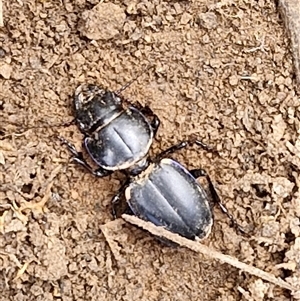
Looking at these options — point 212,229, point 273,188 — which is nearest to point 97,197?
point 212,229

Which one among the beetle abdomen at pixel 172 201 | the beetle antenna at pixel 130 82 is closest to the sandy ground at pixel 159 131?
the beetle antenna at pixel 130 82

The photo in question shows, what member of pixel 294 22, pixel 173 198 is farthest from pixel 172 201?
pixel 294 22

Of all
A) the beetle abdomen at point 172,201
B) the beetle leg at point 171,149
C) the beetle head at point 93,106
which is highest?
the beetle head at point 93,106

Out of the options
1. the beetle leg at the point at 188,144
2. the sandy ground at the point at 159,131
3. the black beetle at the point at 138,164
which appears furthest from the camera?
the beetle leg at the point at 188,144

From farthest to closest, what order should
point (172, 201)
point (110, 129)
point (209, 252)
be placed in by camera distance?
point (110, 129) < point (172, 201) < point (209, 252)

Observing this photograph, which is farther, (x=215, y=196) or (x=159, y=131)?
(x=159, y=131)

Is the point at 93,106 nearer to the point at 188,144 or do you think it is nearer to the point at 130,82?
the point at 130,82

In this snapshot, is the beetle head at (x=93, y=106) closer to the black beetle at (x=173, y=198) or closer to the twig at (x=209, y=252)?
the black beetle at (x=173, y=198)

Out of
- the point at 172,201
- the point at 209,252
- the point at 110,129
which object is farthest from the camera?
the point at 110,129
